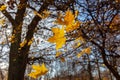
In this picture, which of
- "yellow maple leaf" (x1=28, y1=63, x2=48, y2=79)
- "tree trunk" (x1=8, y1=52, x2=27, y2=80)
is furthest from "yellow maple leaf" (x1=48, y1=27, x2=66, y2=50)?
"tree trunk" (x1=8, y1=52, x2=27, y2=80)

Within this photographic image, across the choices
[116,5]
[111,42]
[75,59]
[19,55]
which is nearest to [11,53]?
[19,55]

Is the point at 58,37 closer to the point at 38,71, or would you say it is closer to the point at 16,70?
the point at 38,71

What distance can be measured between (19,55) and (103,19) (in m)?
6.94

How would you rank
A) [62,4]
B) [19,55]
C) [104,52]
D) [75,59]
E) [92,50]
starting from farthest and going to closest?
[19,55] → [75,59] → [92,50] → [104,52] → [62,4]

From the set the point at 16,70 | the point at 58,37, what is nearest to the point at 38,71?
the point at 58,37

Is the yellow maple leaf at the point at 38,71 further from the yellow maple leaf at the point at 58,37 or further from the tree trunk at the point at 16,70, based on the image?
the tree trunk at the point at 16,70

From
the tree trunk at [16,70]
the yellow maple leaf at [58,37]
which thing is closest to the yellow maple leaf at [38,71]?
the yellow maple leaf at [58,37]

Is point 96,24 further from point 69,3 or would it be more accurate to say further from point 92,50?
point 92,50

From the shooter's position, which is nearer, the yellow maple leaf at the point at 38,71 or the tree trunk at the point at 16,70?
the yellow maple leaf at the point at 38,71

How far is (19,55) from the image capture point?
393 inches

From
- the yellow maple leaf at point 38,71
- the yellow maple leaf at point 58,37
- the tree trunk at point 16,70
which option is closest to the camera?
the yellow maple leaf at point 58,37

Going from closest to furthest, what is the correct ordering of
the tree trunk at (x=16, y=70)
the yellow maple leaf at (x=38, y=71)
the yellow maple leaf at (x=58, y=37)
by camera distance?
the yellow maple leaf at (x=58, y=37) < the yellow maple leaf at (x=38, y=71) < the tree trunk at (x=16, y=70)

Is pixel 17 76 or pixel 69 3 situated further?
pixel 17 76

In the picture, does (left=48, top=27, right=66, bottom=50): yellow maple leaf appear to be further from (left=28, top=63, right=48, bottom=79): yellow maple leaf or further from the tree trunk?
the tree trunk
